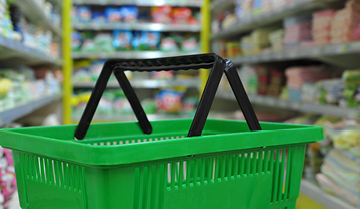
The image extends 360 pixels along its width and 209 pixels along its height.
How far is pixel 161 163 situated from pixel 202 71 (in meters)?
4.23

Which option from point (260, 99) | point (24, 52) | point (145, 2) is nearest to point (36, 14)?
point (24, 52)

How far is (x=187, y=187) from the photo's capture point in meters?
0.69

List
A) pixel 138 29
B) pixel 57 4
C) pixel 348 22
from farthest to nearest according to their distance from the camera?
pixel 138 29
pixel 57 4
pixel 348 22

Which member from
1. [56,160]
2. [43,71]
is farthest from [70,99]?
[56,160]

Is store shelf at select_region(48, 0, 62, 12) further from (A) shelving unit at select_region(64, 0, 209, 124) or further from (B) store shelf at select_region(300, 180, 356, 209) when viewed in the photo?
(B) store shelf at select_region(300, 180, 356, 209)

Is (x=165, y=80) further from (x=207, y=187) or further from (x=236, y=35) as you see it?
(x=207, y=187)

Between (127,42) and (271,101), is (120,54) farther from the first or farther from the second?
(271,101)

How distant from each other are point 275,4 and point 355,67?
2.69 ft

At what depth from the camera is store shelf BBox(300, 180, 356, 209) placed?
172 cm

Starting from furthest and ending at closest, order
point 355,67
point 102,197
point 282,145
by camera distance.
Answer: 1. point 355,67
2. point 282,145
3. point 102,197

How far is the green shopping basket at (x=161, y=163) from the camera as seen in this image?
1.92 feet

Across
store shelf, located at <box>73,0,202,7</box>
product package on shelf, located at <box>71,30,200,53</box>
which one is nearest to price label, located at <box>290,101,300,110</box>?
product package on shelf, located at <box>71,30,200,53</box>

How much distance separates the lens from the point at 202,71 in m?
4.81

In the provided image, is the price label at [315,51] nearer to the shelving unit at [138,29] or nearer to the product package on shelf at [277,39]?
the product package on shelf at [277,39]
